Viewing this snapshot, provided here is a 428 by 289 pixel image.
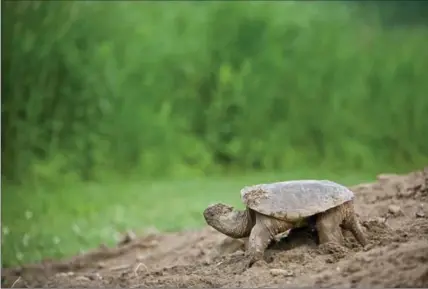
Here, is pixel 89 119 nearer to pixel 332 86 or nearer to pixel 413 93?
pixel 332 86

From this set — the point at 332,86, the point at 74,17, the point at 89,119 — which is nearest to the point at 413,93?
the point at 332,86

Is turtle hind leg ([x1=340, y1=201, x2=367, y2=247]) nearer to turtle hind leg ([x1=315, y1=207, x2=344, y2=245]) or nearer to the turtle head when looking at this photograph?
turtle hind leg ([x1=315, y1=207, x2=344, y2=245])

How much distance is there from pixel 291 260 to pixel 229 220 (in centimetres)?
19

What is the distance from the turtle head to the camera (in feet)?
5.97

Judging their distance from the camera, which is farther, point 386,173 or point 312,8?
point 312,8

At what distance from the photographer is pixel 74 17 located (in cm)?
300

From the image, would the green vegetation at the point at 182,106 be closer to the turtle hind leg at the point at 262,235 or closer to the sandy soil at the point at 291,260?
the sandy soil at the point at 291,260

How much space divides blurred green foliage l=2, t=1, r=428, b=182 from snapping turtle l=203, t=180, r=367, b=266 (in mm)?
263

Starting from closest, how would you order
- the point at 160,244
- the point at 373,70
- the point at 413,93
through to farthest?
the point at 413,93, the point at 373,70, the point at 160,244

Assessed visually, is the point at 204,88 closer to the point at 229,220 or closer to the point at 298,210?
the point at 229,220

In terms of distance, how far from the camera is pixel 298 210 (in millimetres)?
1686

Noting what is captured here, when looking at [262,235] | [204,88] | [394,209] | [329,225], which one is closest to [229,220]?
[262,235]

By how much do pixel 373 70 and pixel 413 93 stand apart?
163 mm

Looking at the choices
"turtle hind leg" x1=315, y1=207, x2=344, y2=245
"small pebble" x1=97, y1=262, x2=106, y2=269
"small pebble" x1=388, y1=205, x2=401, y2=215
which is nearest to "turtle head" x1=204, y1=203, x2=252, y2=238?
"turtle hind leg" x1=315, y1=207, x2=344, y2=245
